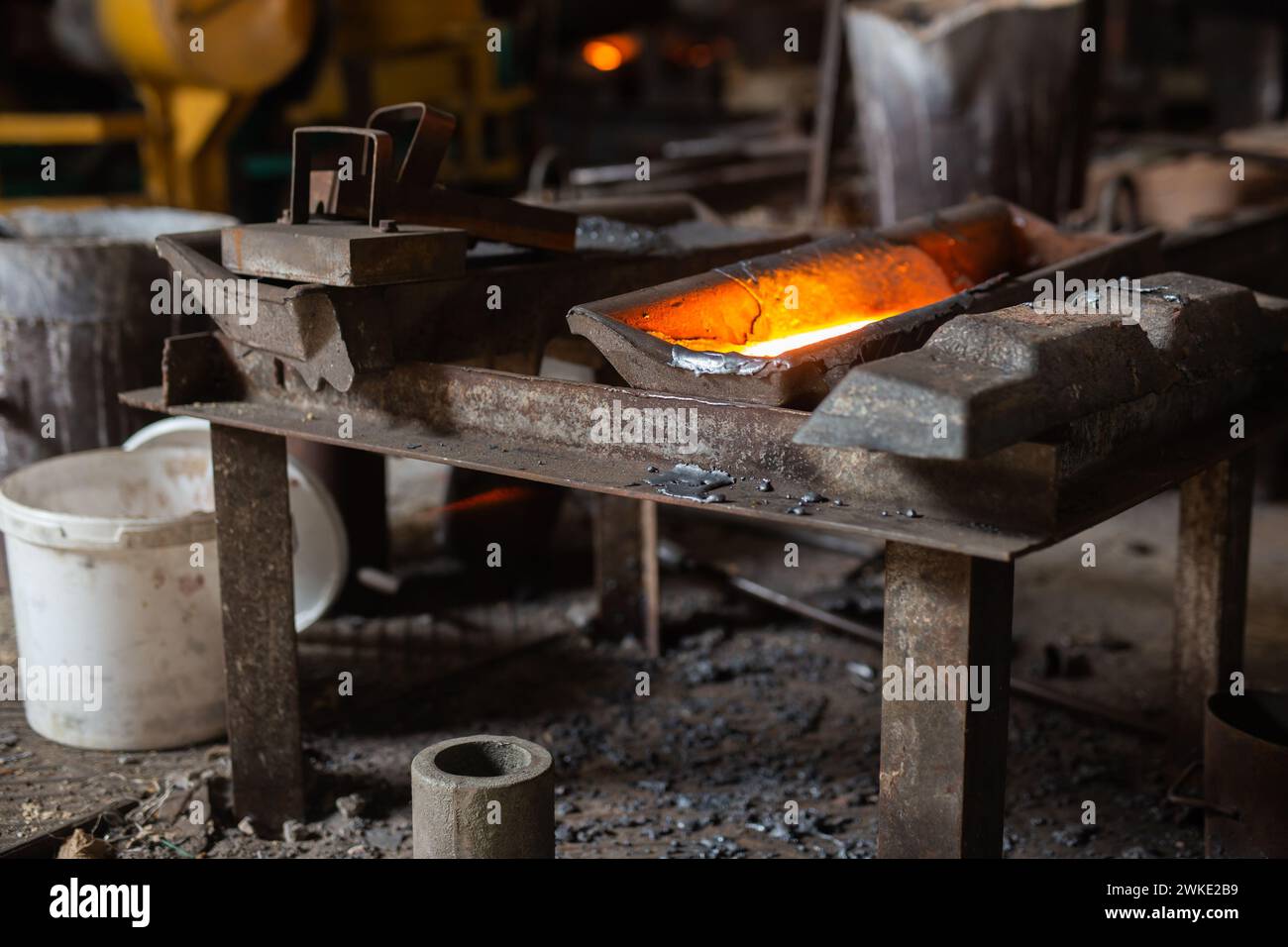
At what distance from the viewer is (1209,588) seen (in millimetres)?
3336

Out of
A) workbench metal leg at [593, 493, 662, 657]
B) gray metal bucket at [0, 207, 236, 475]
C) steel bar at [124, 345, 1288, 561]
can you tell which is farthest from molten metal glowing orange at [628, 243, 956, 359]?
gray metal bucket at [0, 207, 236, 475]

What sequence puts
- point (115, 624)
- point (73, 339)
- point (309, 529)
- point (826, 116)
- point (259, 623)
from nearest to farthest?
1. point (259, 623)
2. point (115, 624)
3. point (309, 529)
4. point (73, 339)
5. point (826, 116)

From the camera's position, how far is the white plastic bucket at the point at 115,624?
11.1 ft

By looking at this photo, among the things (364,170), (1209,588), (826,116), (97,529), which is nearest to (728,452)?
(364,170)

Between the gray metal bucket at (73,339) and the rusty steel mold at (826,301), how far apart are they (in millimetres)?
2124

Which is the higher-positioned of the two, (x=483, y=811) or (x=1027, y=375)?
(x=1027, y=375)

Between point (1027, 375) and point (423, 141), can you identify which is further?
point (423, 141)

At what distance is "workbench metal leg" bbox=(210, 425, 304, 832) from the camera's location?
303 centimetres

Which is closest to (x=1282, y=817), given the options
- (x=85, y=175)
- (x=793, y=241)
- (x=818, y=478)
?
(x=818, y=478)

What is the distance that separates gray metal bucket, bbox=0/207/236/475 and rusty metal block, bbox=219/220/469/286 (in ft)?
5.31

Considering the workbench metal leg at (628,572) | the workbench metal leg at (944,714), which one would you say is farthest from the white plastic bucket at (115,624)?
the workbench metal leg at (944,714)

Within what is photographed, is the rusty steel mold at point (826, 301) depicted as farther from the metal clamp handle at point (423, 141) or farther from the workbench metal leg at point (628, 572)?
the workbench metal leg at point (628, 572)

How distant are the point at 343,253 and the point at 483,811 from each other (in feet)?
3.35

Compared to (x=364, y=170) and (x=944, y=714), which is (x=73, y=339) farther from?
(x=944, y=714)
